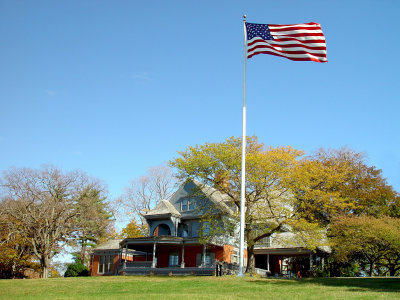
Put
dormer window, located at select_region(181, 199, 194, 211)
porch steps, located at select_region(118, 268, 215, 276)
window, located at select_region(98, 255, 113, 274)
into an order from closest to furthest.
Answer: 1. porch steps, located at select_region(118, 268, 215, 276)
2. dormer window, located at select_region(181, 199, 194, 211)
3. window, located at select_region(98, 255, 113, 274)

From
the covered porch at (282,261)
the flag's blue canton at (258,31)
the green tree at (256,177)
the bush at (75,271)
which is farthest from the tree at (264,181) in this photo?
the bush at (75,271)

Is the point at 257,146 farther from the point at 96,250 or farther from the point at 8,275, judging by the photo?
the point at 8,275

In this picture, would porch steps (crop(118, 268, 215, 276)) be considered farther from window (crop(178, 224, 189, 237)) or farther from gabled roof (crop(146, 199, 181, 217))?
window (crop(178, 224, 189, 237))

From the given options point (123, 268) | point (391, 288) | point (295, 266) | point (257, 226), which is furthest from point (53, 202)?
point (391, 288)

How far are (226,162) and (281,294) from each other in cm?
1485

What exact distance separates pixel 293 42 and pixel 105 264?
104 feet

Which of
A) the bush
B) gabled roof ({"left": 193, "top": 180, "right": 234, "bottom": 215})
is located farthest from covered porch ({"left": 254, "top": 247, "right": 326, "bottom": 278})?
the bush

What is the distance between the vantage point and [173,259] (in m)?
37.5

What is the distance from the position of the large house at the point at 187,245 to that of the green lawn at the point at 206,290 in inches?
429

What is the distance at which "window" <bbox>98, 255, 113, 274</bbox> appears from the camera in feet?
137

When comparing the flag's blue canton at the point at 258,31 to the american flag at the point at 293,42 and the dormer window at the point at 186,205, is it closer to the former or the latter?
the american flag at the point at 293,42

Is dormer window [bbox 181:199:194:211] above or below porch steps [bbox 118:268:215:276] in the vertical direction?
above

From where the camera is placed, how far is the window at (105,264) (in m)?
41.7

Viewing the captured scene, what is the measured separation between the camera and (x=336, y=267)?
121ft
